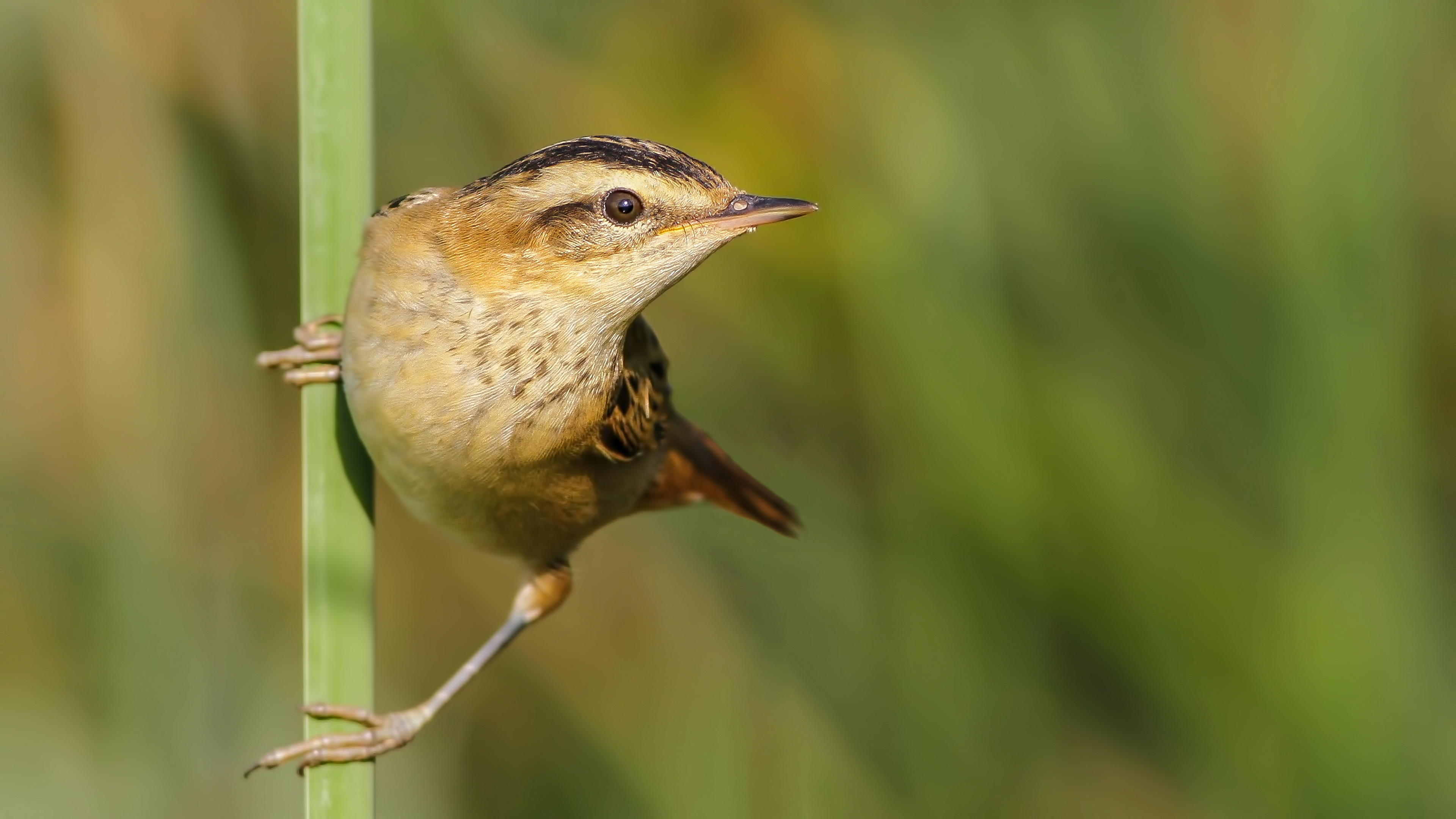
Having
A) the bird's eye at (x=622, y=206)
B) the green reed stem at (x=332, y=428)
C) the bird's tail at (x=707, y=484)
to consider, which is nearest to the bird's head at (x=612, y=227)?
the bird's eye at (x=622, y=206)

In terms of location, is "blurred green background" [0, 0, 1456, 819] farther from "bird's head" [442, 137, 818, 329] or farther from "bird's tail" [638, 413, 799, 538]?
"bird's head" [442, 137, 818, 329]

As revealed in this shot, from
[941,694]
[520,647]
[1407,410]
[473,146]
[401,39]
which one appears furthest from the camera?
[520,647]

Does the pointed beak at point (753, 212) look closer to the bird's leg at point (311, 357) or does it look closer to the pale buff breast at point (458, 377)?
the pale buff breast at point (458, 377)

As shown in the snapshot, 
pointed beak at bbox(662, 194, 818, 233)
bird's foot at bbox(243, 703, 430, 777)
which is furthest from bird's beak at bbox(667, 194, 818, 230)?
bird's foot at bbox(243, 703, 430, 777)

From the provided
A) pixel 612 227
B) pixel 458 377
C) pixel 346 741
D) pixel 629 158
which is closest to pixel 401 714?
pixel 346 741

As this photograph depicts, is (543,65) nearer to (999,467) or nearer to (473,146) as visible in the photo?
(473,146)

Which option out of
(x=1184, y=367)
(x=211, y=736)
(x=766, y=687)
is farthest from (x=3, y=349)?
(x=1184, y=367)

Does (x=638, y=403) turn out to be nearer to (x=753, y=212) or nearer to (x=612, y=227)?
(x=612, y=227)
